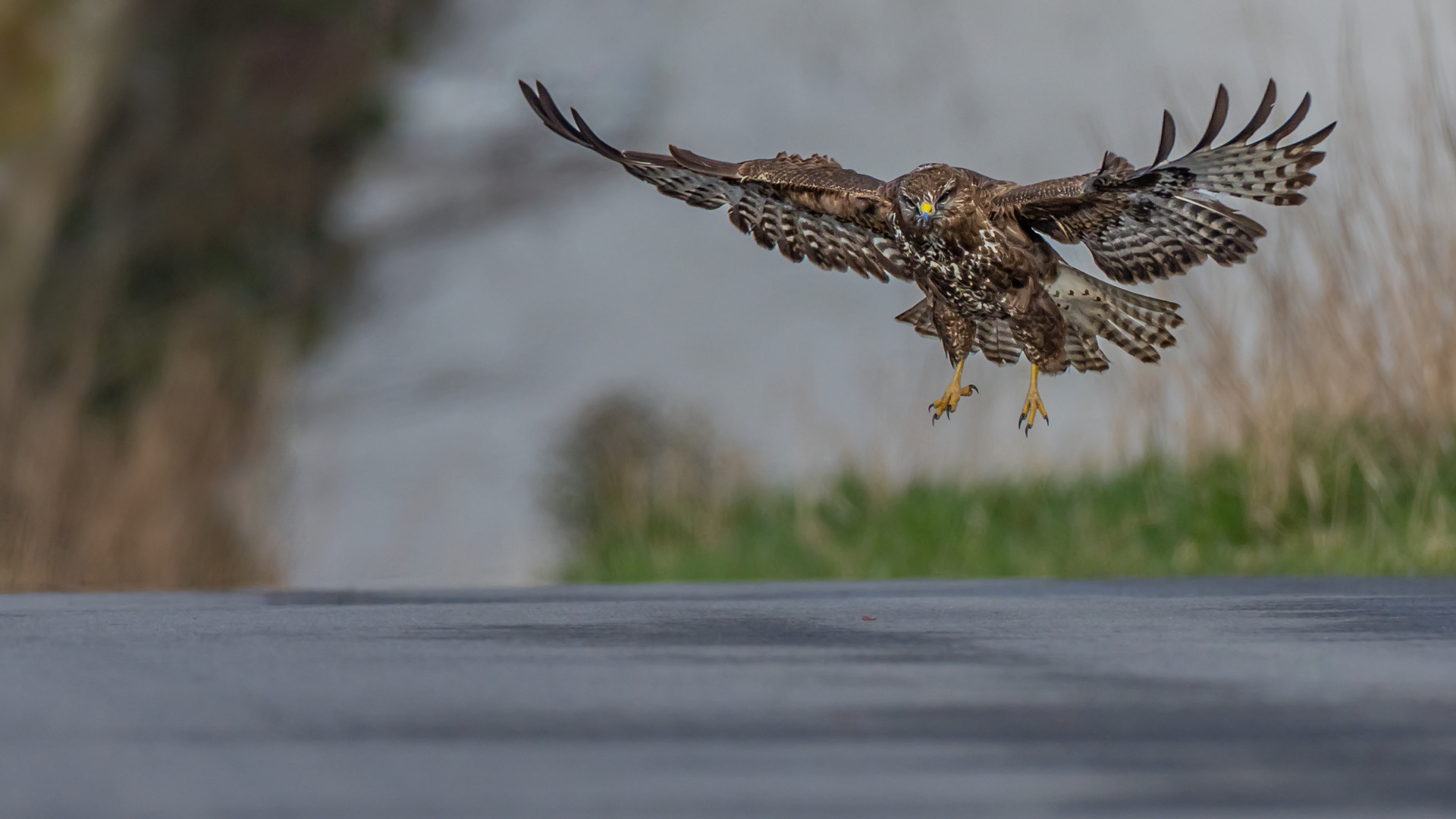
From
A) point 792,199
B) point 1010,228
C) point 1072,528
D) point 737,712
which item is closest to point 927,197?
point 1010,228

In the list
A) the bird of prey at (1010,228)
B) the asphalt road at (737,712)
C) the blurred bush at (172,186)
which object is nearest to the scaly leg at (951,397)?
the bird of prey at (1010,228)

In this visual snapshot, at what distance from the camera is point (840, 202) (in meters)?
6.23

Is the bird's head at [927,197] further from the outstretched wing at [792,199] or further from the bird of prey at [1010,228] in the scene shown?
the outstretched wing at [792,199]

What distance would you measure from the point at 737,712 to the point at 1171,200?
337 cm

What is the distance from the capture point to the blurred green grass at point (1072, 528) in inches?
319

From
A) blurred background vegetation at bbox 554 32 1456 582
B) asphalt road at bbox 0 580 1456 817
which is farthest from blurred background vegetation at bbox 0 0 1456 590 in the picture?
asphalt road at bbox 0 580 1456 817

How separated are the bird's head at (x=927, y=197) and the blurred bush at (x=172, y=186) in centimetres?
724

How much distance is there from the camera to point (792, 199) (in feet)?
21.1

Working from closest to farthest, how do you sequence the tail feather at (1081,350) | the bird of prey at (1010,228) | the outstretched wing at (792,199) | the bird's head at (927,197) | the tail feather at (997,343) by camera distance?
the bird of prey at (1010,228)
the bird's head at (927,197)
the outstretched wing at (792,199)
the tail feather at (1081,350)
the tail feather at (997,343)

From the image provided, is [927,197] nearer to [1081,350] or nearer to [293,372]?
[1081,350]

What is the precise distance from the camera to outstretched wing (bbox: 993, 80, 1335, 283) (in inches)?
211

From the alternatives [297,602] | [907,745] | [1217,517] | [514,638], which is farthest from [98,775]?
[1217,517]

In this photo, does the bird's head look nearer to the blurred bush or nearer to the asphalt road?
the asphalt road

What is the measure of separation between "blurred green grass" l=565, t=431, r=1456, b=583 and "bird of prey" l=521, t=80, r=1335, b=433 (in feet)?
5.06
